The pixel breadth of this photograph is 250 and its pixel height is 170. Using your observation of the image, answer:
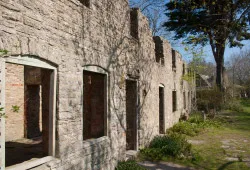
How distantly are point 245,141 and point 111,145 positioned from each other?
293 inches

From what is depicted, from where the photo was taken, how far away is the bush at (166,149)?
8.31 m

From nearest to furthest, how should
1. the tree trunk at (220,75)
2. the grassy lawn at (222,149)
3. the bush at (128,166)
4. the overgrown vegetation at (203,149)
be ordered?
the bush at (128,166) < the grassy lawn at (222,149) < the overgrown vegetation at (203,149) < the tree trunk at (220,75)

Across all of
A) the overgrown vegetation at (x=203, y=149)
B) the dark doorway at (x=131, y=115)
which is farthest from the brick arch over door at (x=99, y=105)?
the overgrown vegetation at (x=203, y=149)

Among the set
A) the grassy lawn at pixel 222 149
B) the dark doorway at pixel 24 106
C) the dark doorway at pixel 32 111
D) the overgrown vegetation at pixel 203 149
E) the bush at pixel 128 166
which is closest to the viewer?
the bush at pixel 128 166

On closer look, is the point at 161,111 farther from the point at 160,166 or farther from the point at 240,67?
the point at 240,67

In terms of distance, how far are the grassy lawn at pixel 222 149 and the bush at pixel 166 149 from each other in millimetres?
319

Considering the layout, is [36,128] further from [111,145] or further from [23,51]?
[23,51]

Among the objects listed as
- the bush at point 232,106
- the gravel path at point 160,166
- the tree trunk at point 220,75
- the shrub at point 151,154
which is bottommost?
the gravel path at point 160,166

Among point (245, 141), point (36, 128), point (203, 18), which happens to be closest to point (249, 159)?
point (245, 141)

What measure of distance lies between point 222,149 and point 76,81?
6.95 meters

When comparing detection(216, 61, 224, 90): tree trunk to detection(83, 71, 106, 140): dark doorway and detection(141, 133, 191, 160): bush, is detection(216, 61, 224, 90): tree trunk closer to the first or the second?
detection(141, 133, 191, 160): bush

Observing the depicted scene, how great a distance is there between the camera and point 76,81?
5086mm

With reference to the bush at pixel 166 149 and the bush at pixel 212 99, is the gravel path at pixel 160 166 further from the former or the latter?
the bush at pixel 212 99

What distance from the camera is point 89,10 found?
5656 mm
